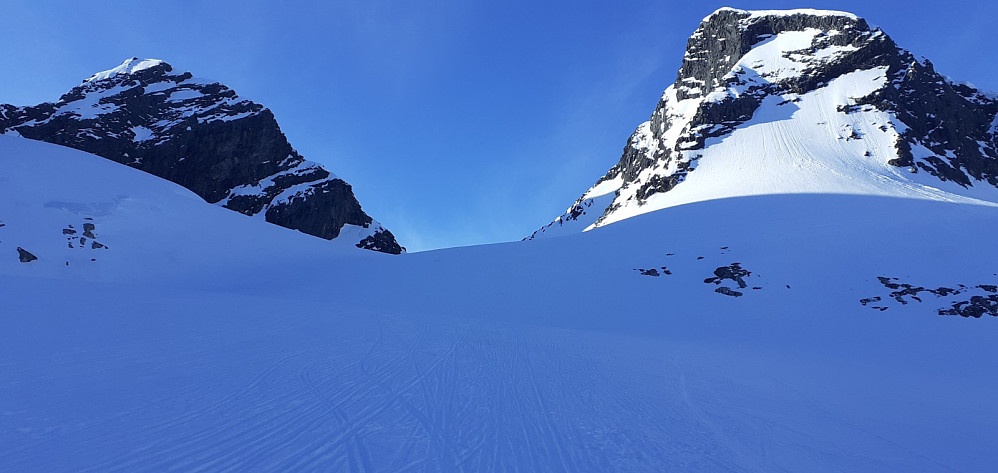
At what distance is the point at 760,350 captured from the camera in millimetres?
11344

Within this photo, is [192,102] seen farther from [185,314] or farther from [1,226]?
[185,314]

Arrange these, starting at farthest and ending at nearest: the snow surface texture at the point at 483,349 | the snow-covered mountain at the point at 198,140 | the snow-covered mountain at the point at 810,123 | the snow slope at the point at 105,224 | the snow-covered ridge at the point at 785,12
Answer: the snow-covered mountain at the point at 198,140, the snow-covered ridge at the point at 785,12, the snow-covered mountain at the point at 810,123, the snow slope at the point at 105,224, the snow surface texture at the point at 483,349

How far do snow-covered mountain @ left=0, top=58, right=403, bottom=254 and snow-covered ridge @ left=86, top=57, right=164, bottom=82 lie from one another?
0.36 meters

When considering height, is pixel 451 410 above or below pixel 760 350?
above

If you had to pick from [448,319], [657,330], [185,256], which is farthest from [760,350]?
[185,256]

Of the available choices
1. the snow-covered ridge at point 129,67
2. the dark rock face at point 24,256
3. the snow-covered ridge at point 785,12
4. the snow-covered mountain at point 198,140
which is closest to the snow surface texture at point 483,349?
the dark rock face at point 24,256

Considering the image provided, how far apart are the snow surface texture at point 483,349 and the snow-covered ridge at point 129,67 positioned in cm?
7989

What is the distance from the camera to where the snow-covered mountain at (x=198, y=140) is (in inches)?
2670

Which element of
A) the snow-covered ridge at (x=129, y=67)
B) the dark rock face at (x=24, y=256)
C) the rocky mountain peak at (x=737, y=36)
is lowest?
the dark rock face at (x=24, y=256)

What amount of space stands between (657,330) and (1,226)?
2621cm

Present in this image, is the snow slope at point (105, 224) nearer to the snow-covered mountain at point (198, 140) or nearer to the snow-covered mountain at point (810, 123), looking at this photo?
the snow-covered mountain at point (810, 123)

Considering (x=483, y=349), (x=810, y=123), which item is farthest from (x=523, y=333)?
(x=810, y=123)

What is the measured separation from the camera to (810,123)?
165 ft

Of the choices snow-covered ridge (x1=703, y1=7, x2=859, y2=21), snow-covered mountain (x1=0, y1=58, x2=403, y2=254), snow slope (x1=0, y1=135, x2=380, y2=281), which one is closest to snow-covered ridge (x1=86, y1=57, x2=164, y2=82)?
snow-covered mountain (x1=0, y1=58, x2=403, y2=254)
